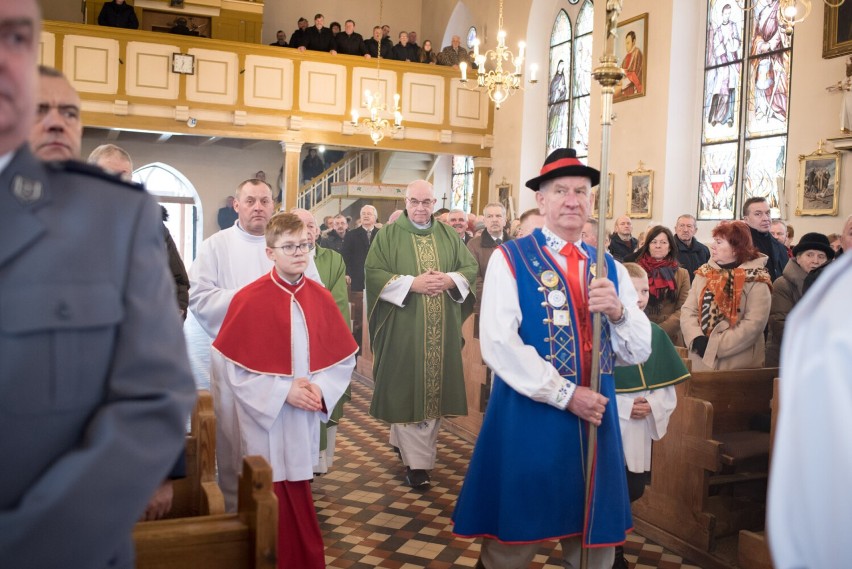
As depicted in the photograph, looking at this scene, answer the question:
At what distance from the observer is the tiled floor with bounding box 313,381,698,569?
4.38m

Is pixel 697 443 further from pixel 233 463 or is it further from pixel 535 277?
pixel 233 463

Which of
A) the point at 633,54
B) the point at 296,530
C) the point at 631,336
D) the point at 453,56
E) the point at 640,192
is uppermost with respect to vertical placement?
the point at 453,56

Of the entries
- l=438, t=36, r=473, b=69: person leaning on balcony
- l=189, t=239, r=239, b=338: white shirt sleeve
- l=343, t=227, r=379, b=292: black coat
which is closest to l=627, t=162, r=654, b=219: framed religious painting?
l=343, t=227, r=379, b=292: black coat

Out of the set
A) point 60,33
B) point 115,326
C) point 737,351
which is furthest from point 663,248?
point 60,33

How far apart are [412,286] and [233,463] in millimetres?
2413

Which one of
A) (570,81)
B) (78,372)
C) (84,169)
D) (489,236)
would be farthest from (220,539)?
(570,81)

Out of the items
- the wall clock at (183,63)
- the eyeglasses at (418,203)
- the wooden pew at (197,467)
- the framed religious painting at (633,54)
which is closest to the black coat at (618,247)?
the eyeglasses at (418,203)

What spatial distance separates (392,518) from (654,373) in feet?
6.21

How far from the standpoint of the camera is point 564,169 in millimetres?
3246

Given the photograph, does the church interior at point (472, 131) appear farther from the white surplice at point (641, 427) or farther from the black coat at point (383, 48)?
the black coat at point (383, 48)

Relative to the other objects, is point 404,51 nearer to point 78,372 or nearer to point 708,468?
point 708,468

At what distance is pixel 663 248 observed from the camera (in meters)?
6.63

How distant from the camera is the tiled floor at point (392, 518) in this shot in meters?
4.38

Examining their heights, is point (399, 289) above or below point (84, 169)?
below
